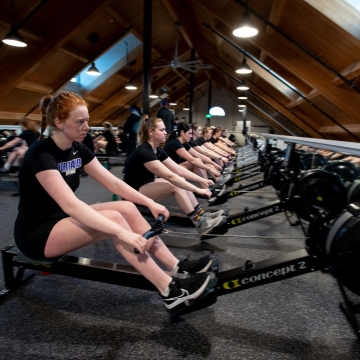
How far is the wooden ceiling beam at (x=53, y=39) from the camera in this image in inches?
256

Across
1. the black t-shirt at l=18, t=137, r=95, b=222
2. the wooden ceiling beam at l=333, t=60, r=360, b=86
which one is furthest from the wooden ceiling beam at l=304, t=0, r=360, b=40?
the black t-shirt at l=18, t=137, r=95, b=222

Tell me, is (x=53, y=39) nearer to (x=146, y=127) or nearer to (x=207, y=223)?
(x=146, y=127)

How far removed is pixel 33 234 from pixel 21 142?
3.62 metres

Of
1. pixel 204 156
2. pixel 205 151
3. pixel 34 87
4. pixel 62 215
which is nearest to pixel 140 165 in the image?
pixel 62 215

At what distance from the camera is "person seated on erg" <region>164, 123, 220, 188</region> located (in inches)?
143

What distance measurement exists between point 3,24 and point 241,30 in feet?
14.5

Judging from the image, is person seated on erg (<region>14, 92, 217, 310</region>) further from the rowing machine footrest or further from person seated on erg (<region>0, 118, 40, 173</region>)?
person seated on erg (<region>0, 118, 40, 173</region>)

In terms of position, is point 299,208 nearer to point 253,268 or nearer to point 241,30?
point 253,268

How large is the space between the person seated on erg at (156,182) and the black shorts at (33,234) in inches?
42.3

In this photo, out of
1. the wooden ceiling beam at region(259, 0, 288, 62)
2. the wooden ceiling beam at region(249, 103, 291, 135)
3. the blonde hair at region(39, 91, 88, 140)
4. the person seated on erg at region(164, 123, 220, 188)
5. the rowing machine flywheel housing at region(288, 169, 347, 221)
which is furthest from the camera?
the wooden ceiling beam at region(249, 103, 291, 135)

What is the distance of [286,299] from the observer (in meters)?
1.83

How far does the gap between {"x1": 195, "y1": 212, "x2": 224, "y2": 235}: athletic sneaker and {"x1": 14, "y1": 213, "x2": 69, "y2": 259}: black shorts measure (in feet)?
4.24

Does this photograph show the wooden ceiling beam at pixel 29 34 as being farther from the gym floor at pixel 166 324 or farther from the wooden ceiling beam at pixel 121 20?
the gym floor at pixel 166 324

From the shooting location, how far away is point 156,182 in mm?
2648
